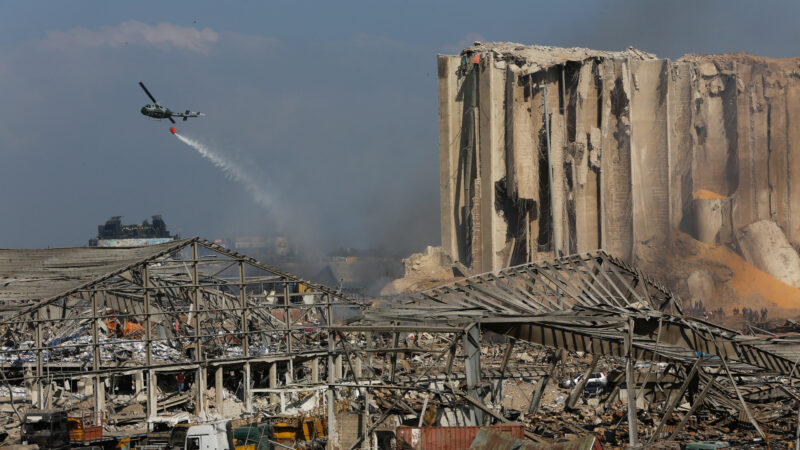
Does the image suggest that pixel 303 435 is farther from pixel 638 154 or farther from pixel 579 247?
pixel 638 154

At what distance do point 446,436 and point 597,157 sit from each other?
169ft

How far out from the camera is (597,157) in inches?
2867

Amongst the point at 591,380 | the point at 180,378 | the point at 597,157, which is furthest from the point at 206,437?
the point at 597,157

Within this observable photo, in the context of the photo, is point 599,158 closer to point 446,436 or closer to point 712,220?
point 712,220

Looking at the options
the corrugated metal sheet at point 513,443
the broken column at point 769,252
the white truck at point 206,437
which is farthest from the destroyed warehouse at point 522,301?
the white truck at point 206,437

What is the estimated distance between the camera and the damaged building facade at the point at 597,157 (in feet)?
241

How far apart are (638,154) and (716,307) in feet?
41.9

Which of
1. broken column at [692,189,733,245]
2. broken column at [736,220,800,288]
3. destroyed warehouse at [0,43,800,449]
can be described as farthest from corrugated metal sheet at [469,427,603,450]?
broken column at [736,220,800,288]

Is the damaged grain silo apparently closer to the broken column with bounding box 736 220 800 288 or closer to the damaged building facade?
the damaged building facade

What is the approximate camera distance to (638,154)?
77.4 meters

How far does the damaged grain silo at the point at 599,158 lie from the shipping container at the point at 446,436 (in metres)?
44.0

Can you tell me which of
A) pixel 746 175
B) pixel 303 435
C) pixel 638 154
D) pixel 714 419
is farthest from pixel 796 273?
pixel 303 435

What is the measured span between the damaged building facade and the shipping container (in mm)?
45428

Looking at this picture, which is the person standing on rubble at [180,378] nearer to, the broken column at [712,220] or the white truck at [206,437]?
the white truck at [206,437]
